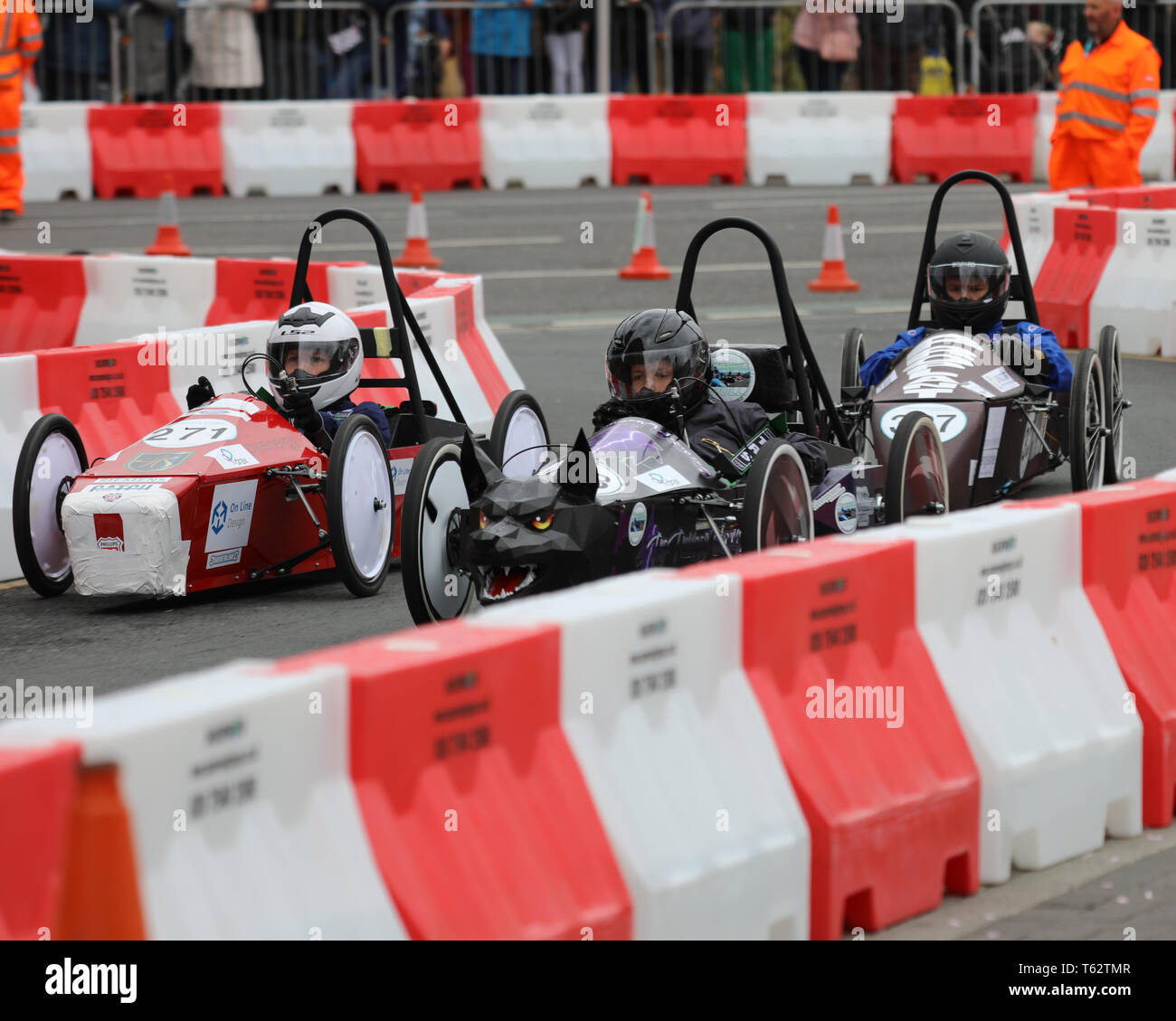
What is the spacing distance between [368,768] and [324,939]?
33 centimetres

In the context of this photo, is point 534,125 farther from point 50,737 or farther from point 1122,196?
point 50,737

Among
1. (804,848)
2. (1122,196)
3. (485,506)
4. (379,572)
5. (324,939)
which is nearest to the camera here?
(324,939)

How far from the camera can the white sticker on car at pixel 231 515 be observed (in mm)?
8062

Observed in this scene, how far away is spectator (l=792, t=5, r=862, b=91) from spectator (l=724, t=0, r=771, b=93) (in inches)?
12.6

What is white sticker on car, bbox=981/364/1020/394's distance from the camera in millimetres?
9438

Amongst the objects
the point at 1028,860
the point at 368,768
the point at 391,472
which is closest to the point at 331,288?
the point at 391,472

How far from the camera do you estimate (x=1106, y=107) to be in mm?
16656

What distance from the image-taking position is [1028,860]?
214 inches

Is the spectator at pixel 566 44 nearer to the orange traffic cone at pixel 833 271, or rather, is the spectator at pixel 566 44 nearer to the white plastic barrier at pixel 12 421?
the orange traffic cone at pixel 833 271

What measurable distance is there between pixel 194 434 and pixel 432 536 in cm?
150

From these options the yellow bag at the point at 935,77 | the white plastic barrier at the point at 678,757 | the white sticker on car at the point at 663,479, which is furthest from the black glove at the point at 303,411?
the yellow bag at the point at 935,77

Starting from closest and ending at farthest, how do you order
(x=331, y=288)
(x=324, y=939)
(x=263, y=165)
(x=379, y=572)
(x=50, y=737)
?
(x=50, y=737), (x=324, y=939), (x=379, y=572), (x=331, y=288), (x=263, y=165)

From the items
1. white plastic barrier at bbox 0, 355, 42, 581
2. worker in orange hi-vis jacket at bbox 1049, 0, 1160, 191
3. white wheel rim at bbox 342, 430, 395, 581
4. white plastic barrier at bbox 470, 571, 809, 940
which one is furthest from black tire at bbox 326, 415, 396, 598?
worker in orange hi-vis jacket at bbox 1049, 0, 1160, 191

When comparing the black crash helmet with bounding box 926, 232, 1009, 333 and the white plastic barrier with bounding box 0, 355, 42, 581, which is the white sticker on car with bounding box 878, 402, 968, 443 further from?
the white plastic barrier with bounding box 0, 355, 42, 581
